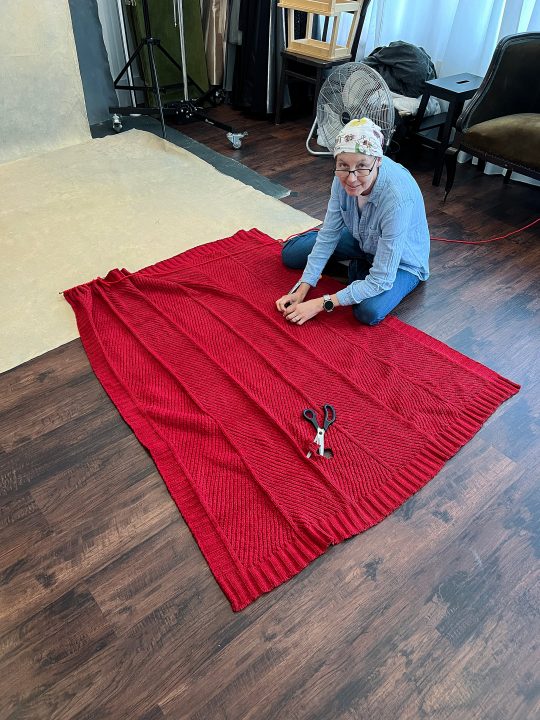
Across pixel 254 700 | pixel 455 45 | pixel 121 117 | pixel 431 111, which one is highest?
pixel 455 45

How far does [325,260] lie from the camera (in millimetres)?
1942

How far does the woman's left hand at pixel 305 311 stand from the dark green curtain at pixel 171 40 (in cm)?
233

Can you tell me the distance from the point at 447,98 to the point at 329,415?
186 cm

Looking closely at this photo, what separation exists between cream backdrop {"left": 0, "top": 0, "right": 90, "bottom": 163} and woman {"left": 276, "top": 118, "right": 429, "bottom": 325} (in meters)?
1.79

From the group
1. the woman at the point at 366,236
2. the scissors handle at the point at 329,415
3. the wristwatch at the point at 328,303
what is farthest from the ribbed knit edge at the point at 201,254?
the scissors handle at the point at 329,415

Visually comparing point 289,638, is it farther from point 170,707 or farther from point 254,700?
point 170,707

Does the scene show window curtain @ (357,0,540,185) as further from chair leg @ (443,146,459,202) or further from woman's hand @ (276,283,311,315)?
woman's hand @ (276,283,311,315)

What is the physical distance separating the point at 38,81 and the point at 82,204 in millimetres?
873

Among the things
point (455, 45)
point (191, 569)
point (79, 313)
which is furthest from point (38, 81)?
point (191, 569)

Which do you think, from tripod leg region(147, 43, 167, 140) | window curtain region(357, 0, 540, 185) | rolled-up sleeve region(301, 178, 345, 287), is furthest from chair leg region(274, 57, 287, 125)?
rolled-up sleeve region(301, 178, 345, 287)

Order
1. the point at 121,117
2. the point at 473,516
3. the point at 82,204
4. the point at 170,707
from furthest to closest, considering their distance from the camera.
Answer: the point at 121,117, the point at 82,204, the point at 473,516, the point at 170,707

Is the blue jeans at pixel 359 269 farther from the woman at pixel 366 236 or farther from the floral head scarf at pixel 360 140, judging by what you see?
the floral head scarf at pixel 360 140

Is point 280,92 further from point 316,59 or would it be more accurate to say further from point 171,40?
point 171,40

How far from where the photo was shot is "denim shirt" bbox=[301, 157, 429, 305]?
1.72 metres
